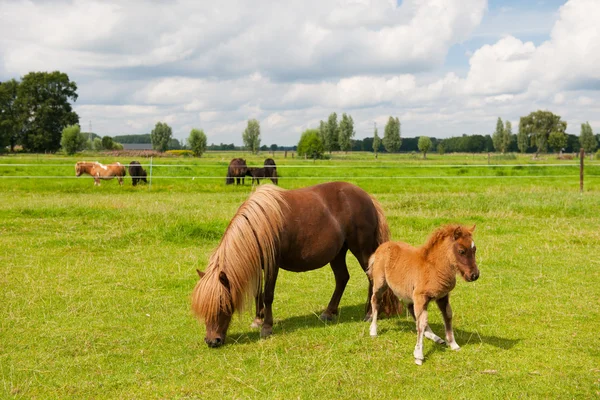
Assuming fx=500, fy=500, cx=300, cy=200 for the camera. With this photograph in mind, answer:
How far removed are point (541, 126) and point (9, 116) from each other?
75.7 metres

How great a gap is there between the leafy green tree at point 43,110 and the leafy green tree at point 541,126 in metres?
67.2

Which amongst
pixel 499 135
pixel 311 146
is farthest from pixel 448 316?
pixel 499 135

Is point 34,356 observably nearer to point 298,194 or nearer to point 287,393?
Result: point 287,393

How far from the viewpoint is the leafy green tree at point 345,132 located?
74.5 metres

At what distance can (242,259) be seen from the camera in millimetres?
5082

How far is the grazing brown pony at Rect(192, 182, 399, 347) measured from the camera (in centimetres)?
497

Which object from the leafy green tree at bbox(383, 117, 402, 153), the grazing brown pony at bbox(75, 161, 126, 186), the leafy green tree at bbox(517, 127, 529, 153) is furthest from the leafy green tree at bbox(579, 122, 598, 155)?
the grazing brown pony at bbox(75, 161, 126, 186)

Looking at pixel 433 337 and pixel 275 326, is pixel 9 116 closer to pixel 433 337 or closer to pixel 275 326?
pixel 275 326

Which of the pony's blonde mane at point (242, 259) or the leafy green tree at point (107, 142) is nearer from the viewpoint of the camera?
the pony's blonde mane at point (242, 259)

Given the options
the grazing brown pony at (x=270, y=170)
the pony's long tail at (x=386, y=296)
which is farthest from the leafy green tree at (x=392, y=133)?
the pony's long tail at (x=386, y=296)

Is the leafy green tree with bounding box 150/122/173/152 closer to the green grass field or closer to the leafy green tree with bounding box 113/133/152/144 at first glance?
the green grass field

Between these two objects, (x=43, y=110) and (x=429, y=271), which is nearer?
(x=429, y=271)

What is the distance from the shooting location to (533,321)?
5.73 metres

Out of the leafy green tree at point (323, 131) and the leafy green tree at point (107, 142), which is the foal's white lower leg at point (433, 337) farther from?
the leafy green tree at point (107, 142)
